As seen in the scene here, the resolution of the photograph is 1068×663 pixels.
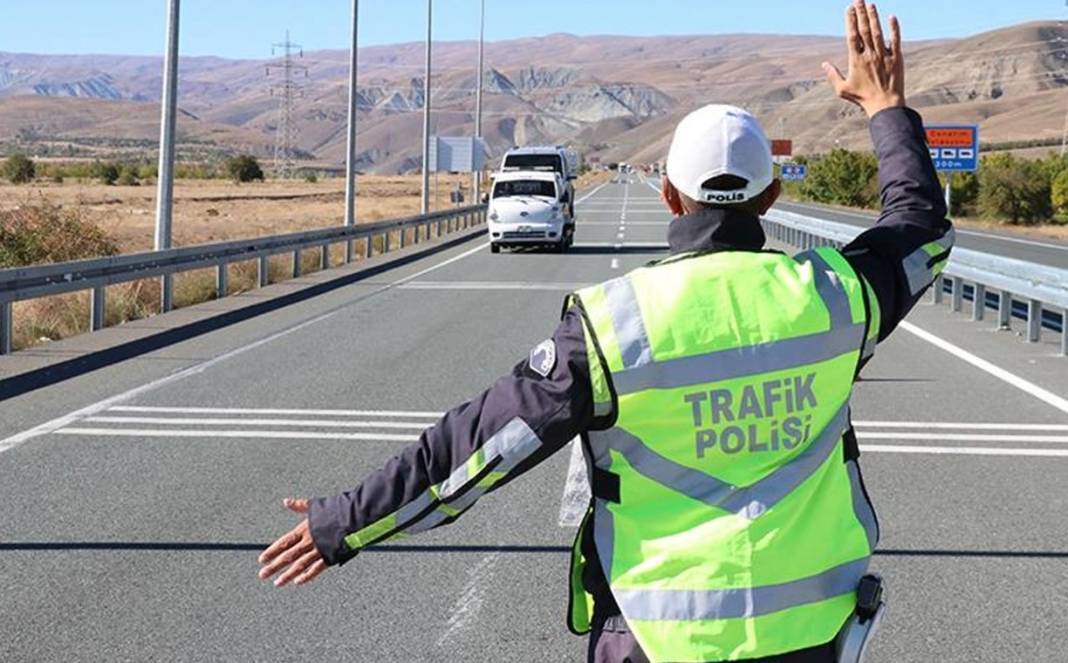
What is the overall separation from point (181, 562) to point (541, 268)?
79.7ft

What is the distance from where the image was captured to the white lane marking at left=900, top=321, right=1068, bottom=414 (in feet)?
44.8

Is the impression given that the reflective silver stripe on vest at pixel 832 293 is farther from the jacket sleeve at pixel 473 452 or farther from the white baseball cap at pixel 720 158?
the jacket sleeve at pixel 473 452

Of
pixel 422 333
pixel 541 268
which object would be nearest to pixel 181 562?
pixel 422 333

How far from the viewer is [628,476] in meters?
3.07

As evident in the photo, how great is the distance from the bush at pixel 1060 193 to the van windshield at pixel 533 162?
3998cm

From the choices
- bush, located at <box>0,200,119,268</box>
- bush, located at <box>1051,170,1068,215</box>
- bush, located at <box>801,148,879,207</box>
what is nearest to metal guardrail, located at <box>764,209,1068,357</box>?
bush, located at <box>0,200,119,268</box>

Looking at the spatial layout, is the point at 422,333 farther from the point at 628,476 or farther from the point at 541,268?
the point at 628,476

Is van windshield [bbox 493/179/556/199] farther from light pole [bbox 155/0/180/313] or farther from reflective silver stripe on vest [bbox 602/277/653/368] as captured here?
reflective silver stripe on vest [bbox 602/277/653/368]

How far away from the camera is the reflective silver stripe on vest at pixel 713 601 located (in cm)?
296

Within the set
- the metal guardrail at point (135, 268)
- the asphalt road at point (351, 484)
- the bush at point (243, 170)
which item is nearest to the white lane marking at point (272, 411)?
the asphalt road at point (351, 484)

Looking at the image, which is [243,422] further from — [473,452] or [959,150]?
[959,150]

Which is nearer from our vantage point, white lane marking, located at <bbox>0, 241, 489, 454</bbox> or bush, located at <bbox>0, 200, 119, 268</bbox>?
white lane marking, located at <bbox>0, 241, 489, 454</bbox>

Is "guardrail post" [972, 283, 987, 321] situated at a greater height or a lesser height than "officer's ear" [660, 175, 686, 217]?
lesser

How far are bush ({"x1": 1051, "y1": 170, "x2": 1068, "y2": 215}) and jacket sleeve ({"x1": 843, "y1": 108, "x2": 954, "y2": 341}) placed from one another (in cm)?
7648
